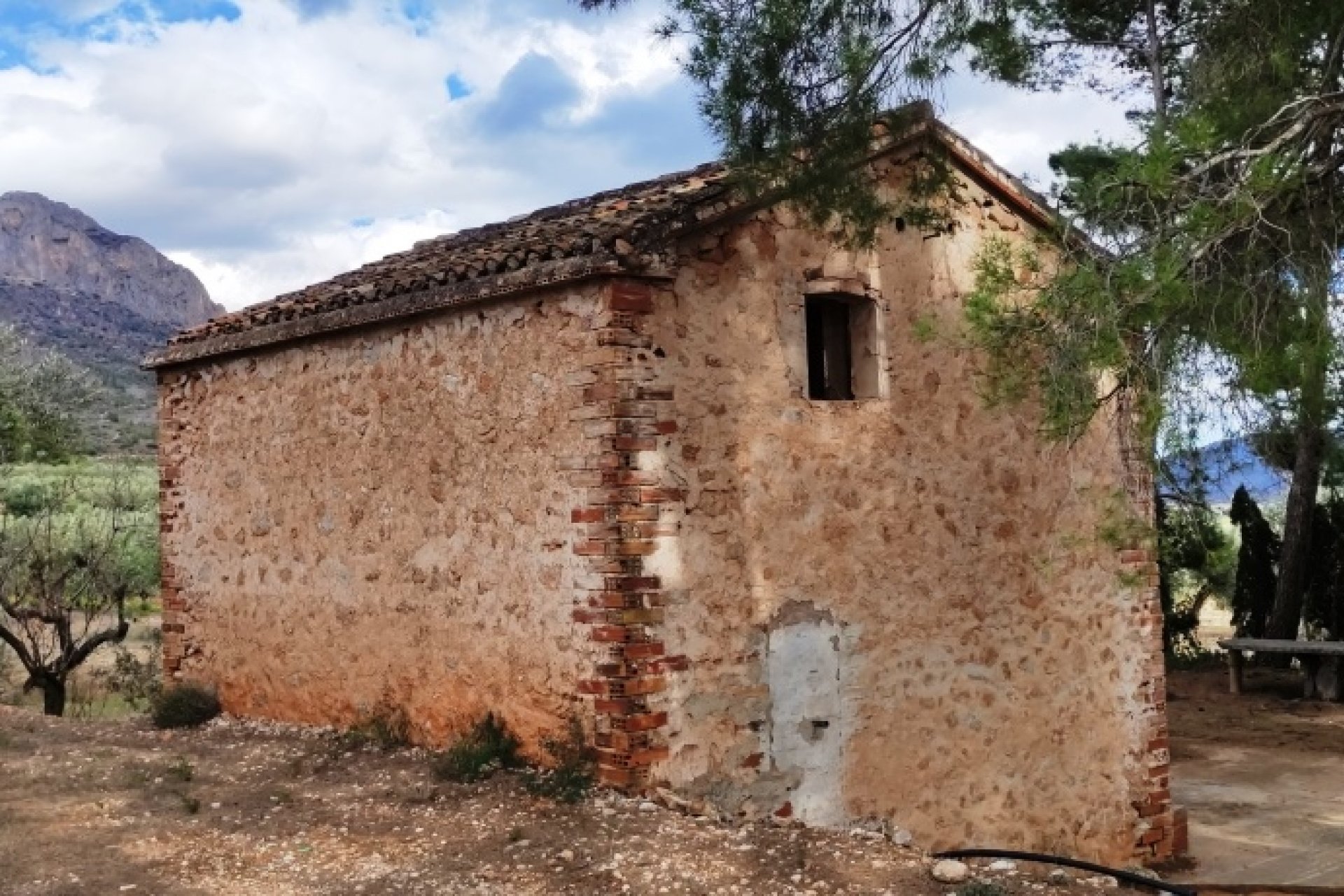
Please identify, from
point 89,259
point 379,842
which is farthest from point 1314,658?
point 89,259

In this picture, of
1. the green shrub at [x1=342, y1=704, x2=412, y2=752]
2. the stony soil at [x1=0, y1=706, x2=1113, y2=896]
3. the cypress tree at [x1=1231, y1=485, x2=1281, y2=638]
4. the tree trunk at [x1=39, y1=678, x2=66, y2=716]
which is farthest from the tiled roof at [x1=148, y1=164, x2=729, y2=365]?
the cypress tree at [x1=1231, y1=485, x2=1281, y2=638]

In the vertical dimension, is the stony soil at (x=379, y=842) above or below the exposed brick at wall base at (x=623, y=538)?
below

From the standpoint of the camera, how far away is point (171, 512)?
1047cm

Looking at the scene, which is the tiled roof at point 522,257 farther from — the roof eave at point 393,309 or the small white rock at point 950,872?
the small white rock at point 950,872

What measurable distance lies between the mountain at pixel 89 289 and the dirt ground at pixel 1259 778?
48394 millimetres

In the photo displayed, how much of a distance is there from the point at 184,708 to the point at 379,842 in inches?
154

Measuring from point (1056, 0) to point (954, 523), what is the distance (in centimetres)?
452

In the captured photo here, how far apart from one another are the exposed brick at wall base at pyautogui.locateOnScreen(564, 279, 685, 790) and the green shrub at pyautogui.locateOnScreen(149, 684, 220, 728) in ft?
14.3

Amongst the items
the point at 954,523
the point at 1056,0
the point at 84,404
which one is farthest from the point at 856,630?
the point at 84,404

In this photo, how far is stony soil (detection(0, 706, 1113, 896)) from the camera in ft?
19.2

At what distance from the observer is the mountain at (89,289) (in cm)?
6328

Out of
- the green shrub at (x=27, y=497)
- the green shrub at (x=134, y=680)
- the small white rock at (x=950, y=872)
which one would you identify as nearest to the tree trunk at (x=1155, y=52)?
the small white rock at (x=950, y=872)

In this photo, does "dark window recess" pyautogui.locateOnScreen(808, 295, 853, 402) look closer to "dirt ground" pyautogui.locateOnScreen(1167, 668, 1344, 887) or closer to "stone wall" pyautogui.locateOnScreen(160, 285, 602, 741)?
"stone wall" pyautogui.locateOnScreen(160, 285, 602, 741)

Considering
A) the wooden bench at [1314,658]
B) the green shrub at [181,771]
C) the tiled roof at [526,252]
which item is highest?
the tiled roof at [526,252]
